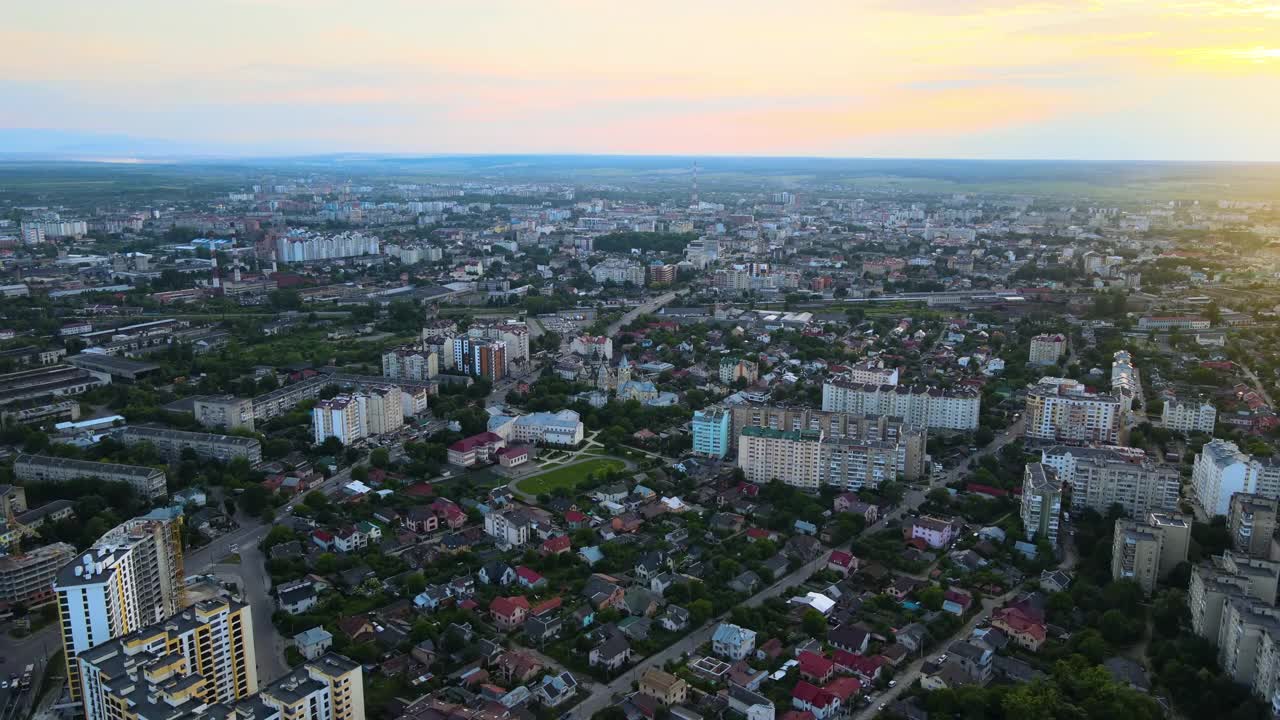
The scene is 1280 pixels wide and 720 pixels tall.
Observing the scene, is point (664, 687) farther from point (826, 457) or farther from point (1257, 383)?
point (1257, 383)

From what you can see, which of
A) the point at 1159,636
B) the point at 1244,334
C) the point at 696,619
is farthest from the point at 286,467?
the point at 1244,334

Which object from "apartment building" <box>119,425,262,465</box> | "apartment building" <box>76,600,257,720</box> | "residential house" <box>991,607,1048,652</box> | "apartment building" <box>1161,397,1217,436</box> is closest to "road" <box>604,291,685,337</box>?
"apartment building" <box>119,425,262,465</box>

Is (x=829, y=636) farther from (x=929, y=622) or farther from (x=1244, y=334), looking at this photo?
(x=1244, y=334)

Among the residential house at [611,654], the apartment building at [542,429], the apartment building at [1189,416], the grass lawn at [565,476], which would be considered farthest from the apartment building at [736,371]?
the residential house at [611,654]

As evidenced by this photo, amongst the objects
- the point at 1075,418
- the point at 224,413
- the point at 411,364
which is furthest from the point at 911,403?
the point at 224,413

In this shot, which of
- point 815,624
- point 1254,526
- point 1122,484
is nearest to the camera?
point 815,624

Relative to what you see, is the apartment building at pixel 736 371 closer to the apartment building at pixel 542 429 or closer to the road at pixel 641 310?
the apartment building at pixel 542 429
